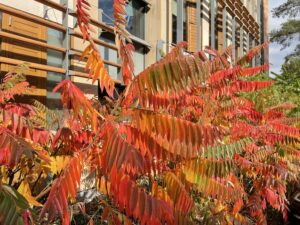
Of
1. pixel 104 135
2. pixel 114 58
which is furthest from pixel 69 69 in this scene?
pixel 104 135

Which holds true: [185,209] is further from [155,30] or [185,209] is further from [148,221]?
[155,30]

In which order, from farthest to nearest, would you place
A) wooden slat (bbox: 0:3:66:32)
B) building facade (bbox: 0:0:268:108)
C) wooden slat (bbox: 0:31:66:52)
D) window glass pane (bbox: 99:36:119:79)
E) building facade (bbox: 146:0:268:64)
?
1. building facade (bbox: 146:0:268:64)
2. window glass pane (bbox: 99:36:119:79)
3. building facade (bbox: 0:0:268:108)
4. wooden slat (bbox: 0:31:66:52)
5. wooden slat (bbox: 0:3:66:32)

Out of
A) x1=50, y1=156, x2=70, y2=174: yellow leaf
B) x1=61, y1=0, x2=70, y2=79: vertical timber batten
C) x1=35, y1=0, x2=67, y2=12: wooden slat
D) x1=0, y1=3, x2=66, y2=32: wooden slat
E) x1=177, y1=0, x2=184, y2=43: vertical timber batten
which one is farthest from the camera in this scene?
x1=177, y1=0, x2=184, y2=43: vertical timber batten

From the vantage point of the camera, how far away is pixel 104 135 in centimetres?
212

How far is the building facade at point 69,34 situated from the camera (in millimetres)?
8133

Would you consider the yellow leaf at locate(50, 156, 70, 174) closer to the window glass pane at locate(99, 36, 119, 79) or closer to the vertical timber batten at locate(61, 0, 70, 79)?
the vertical timber batten at locate(61, 0, 70, 79)

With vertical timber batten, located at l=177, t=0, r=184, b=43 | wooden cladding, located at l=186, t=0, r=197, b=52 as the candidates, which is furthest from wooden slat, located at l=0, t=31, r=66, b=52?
wooden cladding, located at l=186, t=0, r=197, b=52

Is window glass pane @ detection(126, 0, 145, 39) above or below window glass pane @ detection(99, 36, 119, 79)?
above

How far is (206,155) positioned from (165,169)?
13.4 inches

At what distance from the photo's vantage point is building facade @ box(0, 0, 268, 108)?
813cm

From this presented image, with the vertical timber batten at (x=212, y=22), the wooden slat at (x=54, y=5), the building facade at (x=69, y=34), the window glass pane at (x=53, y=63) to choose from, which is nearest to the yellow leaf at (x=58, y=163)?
the building facade at (x=69, y=34)

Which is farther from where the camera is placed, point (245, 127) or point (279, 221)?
point (279, 221)

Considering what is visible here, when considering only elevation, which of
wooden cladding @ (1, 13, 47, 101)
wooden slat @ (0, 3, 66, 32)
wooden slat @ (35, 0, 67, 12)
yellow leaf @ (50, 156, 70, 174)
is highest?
wooden slat @ (35, 0, 67, 12)

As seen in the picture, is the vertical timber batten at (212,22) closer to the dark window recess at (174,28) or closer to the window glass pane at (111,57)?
the dark window recess at (174,28)
